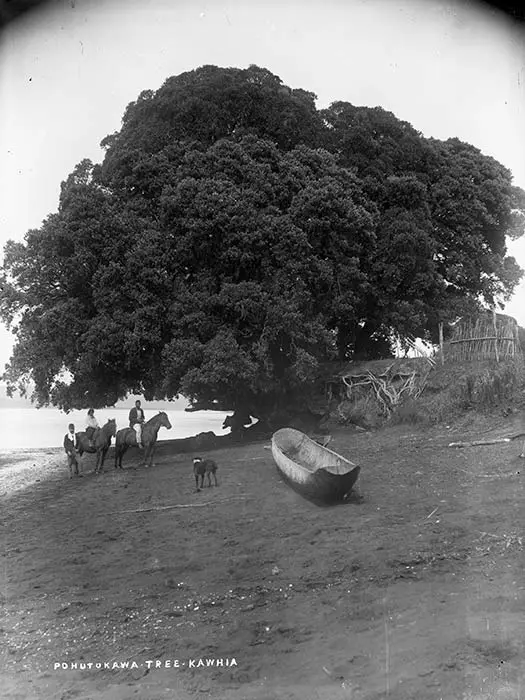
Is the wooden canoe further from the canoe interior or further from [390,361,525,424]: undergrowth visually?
[390,361,525,424]: undergrowth

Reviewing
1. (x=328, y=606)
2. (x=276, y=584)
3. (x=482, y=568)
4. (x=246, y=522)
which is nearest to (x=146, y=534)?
Result: (x=246, y=522)

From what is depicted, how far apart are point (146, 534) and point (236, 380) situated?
286 inches

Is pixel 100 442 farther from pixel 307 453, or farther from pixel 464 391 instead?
pixel 464 391

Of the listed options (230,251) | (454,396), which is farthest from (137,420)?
(454,396)

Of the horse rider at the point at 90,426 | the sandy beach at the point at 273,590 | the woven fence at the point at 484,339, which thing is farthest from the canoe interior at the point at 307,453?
the woven fence at the point at 484,339

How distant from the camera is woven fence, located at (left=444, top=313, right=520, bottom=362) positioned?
16.4 metres

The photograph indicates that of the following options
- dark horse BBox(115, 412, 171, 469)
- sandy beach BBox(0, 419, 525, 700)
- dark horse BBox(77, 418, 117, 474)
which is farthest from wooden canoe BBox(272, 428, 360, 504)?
dark horse BBox(77, 418, 117, 474)

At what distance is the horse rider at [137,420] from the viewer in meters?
14.4

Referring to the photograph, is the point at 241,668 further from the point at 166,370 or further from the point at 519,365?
the point at 519,365

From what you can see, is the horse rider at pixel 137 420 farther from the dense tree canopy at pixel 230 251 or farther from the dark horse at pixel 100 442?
the dense tree canopy at pixel 230 251

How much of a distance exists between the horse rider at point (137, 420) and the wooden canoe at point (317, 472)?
11.5ft

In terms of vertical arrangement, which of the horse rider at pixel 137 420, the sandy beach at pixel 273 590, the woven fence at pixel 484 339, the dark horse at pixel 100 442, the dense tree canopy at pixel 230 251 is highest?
the dense tree canopy at pixel 230 251

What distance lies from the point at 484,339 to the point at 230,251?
7818 millimetres

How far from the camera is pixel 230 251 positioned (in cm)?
1623
